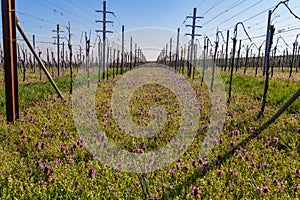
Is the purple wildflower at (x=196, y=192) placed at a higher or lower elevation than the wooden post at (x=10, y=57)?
lower

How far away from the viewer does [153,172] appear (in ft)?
10.9

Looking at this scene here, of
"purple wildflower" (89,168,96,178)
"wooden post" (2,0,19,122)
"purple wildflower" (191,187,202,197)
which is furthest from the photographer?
"wooden post" (2,0,19,122)

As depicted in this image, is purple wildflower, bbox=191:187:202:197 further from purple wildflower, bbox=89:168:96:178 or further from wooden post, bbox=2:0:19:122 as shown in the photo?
wooden post, bbox=2:0:19:122

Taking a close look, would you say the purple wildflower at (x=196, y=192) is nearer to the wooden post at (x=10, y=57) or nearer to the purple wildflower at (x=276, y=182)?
the purple wildflower at (x=276, y=182)

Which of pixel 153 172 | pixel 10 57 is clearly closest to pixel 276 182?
pixel 153 172

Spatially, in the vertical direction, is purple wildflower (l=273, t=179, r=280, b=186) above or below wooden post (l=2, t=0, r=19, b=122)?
below

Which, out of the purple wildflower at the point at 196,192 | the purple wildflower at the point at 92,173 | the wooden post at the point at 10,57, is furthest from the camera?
the wooden post at the point at 10,57

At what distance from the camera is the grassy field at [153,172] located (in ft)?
9.34

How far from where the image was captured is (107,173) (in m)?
3.25

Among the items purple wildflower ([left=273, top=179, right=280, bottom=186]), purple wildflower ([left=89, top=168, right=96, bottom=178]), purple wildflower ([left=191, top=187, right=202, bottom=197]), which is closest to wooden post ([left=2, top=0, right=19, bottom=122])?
purple wildflower ([left=89, top=168, right=96, bottom=178])

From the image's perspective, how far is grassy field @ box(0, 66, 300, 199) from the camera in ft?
9.34

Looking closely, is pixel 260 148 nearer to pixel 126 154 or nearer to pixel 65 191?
pixel 126 154

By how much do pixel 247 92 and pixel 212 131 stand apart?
4.84 meters

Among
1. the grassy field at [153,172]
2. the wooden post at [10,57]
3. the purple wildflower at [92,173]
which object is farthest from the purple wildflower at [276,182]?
the wooden post at [10,57]
